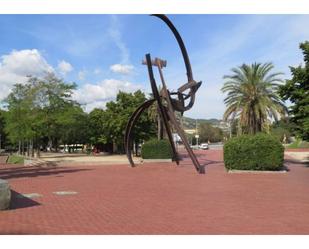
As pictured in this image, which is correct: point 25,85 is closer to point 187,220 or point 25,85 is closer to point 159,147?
point 159,147

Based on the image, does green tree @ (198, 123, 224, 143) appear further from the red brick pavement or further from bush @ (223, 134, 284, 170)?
the red brick pavement

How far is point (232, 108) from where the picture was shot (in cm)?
3609

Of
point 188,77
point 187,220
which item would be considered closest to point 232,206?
point 187,220

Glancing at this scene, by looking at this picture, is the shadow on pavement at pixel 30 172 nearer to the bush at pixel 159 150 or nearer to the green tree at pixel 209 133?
the bush at pixel 159 150

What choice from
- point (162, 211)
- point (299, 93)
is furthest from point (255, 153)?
point (162, 211)

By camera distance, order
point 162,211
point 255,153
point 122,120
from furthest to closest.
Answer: point 122,120
point 255,153
point 162,211

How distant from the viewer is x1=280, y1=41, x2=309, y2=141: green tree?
78.0 ft

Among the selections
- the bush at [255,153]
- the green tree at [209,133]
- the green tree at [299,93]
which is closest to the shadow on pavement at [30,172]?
the bush at [255,153]

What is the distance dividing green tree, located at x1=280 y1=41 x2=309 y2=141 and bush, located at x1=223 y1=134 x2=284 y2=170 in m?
3.23

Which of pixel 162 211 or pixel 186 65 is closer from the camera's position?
pixel 162 211

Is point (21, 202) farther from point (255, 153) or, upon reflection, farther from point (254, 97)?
point (254, 97)

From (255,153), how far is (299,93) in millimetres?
5239

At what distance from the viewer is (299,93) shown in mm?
23984

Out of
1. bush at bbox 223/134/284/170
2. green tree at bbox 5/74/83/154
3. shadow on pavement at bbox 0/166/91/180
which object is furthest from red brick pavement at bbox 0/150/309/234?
green tree at bbox 5/74/83/154
